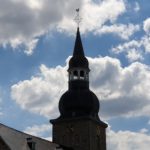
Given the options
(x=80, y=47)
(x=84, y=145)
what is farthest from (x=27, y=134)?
(x=80, y=47)

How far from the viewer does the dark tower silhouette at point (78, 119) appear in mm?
88250

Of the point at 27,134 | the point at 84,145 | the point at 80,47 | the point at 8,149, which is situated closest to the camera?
the point at 8,149

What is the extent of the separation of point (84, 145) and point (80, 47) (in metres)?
16.3

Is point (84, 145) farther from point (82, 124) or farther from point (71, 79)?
point (71, 79)

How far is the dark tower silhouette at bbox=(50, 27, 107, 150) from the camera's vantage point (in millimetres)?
88250

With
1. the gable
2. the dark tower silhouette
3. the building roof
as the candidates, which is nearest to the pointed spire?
the dark tower silhouette

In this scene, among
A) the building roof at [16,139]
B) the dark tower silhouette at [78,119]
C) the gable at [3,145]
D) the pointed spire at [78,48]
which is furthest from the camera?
the pointed spire at [78,48]

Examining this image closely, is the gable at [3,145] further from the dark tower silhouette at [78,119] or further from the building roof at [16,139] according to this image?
the dark tower silhouette at [78,119]

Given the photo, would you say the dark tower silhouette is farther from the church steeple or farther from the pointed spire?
the pointed spire

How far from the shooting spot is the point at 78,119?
3499 inches

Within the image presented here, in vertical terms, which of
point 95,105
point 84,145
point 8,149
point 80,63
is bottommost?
point 8,149

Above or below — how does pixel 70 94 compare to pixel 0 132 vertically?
above

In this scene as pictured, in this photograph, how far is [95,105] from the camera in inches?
3492

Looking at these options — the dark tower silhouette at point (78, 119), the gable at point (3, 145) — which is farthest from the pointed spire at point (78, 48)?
the gable at point (3, 145)
